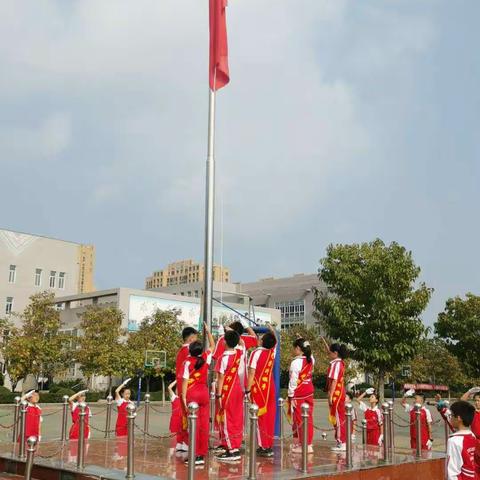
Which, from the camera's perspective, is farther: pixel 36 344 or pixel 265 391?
pixel 36 344

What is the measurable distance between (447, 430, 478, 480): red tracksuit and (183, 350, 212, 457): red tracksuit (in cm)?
387

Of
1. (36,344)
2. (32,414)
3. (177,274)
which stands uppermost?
(177,274)

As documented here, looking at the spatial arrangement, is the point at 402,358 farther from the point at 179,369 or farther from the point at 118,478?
the point at 118,478

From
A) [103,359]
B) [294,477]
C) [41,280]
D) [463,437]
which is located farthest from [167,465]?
[41,280]

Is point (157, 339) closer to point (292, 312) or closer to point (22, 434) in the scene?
point (22, 434)

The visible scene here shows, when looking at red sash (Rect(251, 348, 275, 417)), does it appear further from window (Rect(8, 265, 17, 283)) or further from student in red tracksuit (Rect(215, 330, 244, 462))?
window (Rect(8, 265, 17, 283))

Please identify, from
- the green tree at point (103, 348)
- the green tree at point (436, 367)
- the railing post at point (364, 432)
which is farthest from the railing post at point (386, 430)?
the green tree at point (436, 367)

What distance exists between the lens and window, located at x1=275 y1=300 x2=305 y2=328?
252ft

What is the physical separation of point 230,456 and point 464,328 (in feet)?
111

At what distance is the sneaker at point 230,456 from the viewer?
840 centimetres

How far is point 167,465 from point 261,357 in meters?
1.99

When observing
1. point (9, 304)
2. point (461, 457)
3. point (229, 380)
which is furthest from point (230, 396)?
point (9, 304)

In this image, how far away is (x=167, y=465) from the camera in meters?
8.08

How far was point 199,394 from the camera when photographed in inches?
321
